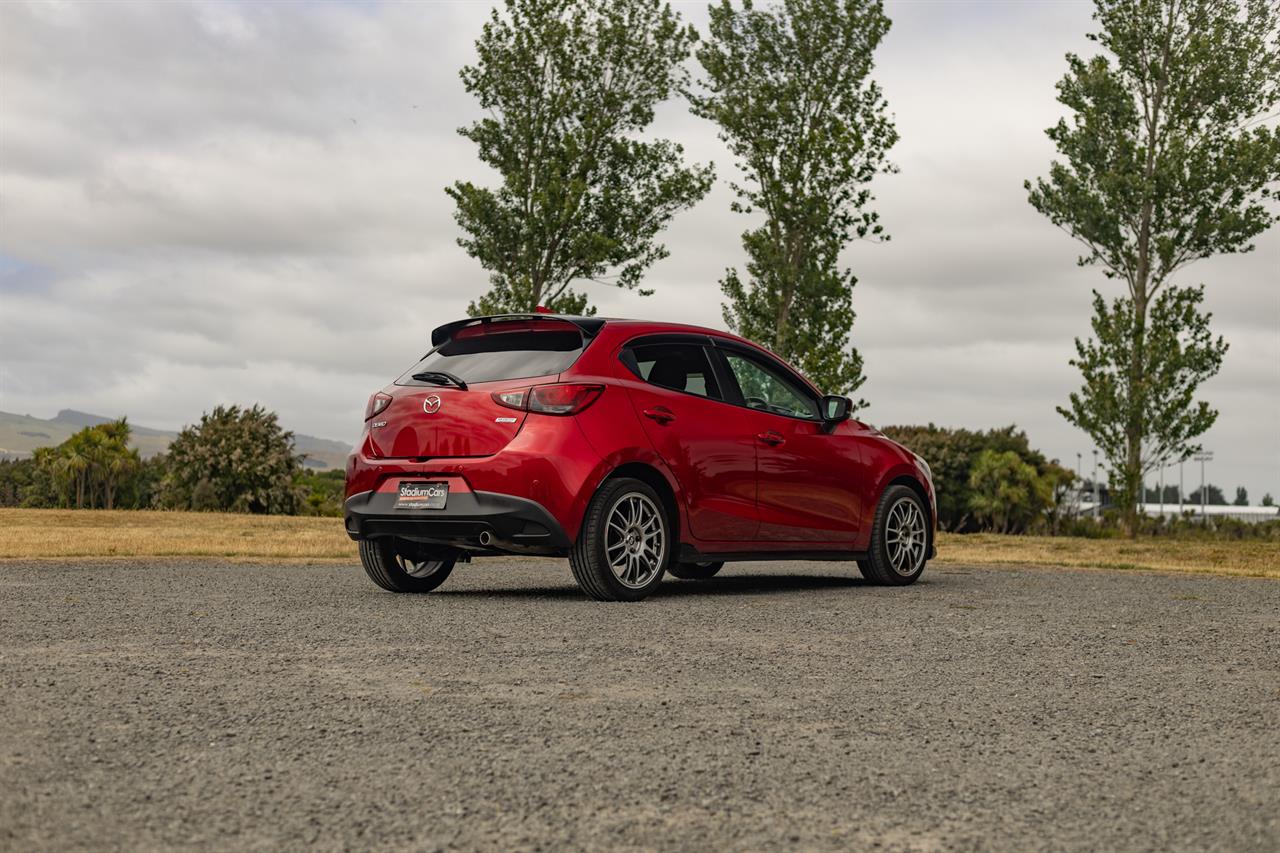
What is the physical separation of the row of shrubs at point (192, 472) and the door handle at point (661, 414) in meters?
14.7

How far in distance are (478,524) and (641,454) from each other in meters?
1.13

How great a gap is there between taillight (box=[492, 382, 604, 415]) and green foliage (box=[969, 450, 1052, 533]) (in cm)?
1772

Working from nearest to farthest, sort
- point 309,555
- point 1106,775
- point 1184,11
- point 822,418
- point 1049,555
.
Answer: point 1106,775 < point 822,418 < point 309,555 < point 1049,555 < point 1184,11

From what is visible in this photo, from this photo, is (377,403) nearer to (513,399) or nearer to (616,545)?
(513,399)

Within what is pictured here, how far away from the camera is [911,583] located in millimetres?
11125

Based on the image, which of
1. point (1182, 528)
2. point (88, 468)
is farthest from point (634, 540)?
point (1182, 528)

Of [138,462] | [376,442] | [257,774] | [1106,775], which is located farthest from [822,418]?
[138,462]

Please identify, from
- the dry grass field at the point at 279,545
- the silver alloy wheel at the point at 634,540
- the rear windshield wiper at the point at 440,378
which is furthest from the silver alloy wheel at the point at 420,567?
the dry grass field at the point at 279,545

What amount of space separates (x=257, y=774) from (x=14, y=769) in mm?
677

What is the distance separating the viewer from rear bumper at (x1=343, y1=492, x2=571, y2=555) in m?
8.42

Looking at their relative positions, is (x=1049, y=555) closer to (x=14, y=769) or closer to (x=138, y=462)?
(x=14, y=769)

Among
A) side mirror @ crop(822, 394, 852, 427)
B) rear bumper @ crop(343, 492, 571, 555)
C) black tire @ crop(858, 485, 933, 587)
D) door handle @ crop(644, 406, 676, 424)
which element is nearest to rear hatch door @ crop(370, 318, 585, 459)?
rear bumper @ crop(343, 492, 571, 555)

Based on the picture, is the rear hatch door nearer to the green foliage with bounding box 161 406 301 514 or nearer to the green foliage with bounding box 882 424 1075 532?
the green foliage with bounding box 161 406 301 514

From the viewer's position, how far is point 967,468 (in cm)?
2608
